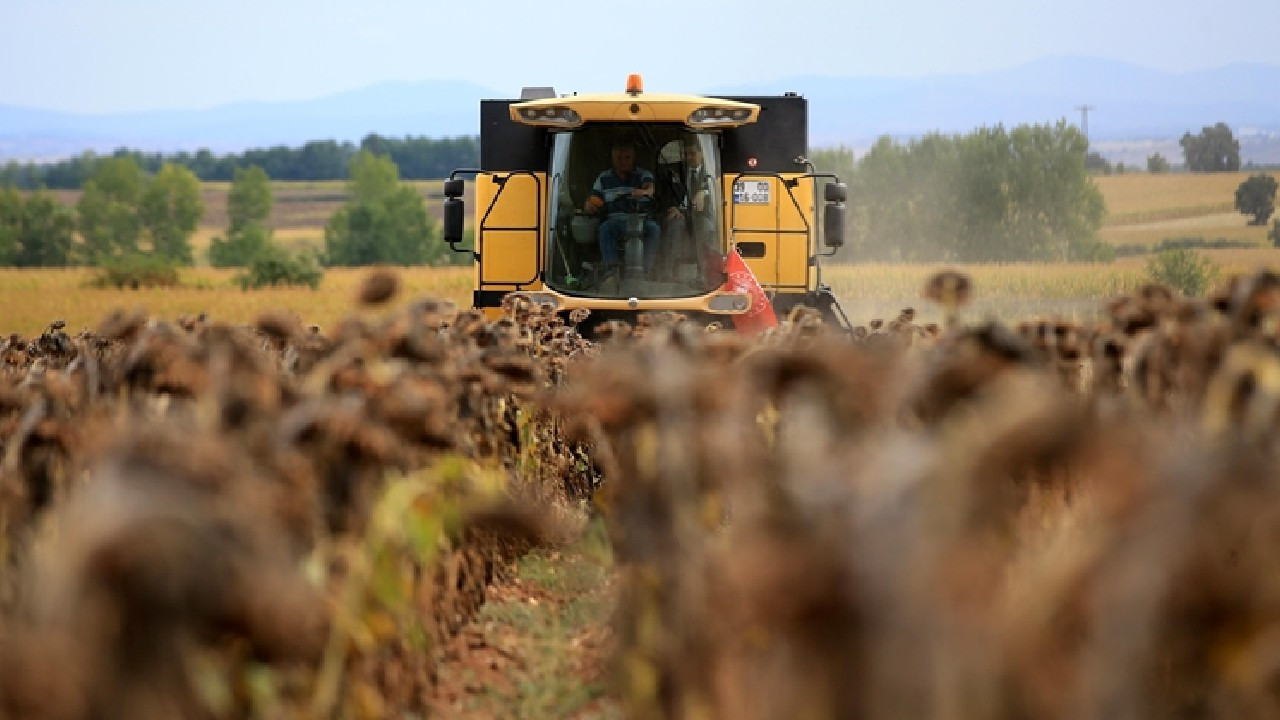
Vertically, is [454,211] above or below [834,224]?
above

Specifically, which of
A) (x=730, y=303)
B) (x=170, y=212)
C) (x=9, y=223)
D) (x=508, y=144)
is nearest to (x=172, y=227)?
(x=170, y=212)

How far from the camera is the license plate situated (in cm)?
1377

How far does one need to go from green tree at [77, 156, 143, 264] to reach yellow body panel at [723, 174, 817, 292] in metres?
79.3

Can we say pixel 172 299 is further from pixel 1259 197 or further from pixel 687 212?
pixel 1259 197

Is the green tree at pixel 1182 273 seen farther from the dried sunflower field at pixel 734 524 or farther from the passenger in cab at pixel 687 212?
the dried sunflower field at pixel 734 524

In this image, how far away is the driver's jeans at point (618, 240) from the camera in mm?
12859

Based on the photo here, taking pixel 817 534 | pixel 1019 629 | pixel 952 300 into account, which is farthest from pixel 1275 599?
pixel 952 300

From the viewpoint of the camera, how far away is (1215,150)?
130 m

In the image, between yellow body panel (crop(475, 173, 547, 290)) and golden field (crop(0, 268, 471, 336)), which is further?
golden field (crop(0, 268, 471, 336))

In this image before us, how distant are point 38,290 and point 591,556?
126ft

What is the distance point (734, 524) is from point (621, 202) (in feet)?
30.2

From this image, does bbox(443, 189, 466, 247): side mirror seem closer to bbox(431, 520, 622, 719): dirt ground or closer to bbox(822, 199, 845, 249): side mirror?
bbox(822, 199, 845, 249): side mirror

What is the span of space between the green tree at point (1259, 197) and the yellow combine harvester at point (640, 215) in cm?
7147

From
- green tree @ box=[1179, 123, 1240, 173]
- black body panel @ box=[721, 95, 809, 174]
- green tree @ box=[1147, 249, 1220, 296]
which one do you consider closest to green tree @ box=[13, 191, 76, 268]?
green tree @ box=[1147, 249, 1220, 296]
